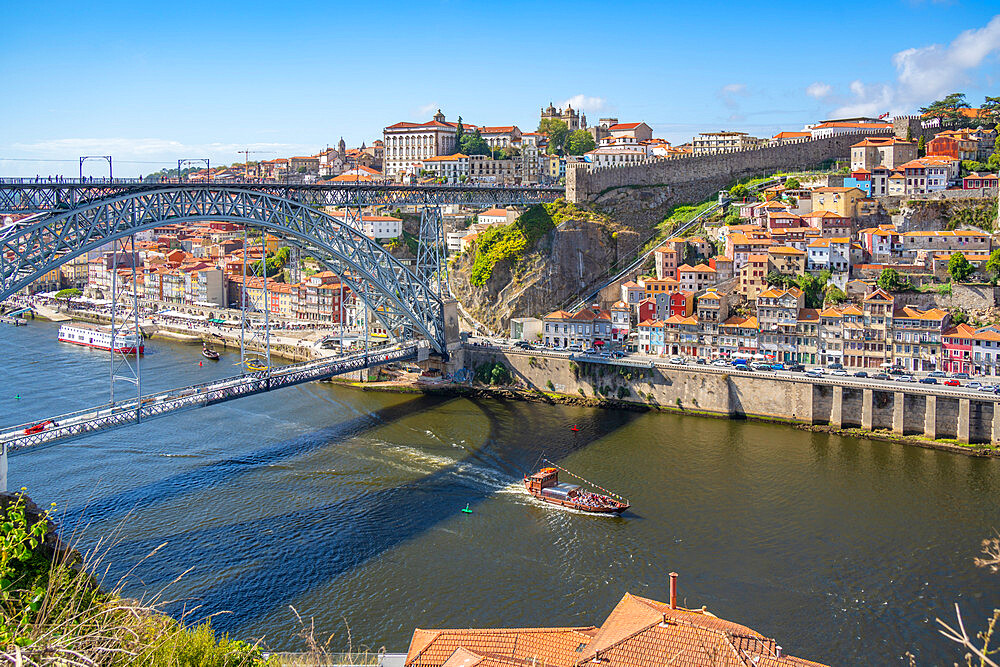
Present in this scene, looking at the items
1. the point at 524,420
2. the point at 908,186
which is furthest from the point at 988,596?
the point at 908,186

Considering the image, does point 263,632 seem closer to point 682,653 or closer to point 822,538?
point 682,653

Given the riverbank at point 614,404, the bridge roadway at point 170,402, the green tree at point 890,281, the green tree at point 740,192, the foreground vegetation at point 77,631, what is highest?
the green tree at point 740,192

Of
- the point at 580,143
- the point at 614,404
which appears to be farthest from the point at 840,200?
the point at 580,143

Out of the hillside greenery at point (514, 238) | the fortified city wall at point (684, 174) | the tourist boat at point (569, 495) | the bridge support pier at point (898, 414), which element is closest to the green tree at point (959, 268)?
the bridge support pier at point (898, 414)

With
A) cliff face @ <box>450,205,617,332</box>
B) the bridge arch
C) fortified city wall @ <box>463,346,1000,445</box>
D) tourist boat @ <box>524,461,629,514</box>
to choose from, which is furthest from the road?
tourist boat @ <box>524,461,629,514</box>

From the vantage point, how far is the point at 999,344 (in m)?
25.1

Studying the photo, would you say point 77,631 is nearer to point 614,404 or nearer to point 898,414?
point 898,414

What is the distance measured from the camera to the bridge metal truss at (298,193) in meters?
18.9

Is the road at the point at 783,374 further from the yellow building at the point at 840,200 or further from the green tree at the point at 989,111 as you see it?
the green tree at the point at 989,111

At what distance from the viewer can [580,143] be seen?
5306cm

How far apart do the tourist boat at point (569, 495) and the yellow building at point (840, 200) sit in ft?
67.6

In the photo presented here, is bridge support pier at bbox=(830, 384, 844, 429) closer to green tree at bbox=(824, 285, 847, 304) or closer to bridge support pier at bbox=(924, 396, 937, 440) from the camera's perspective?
bridge support pier at bbox=(924, 396, 937, 440)

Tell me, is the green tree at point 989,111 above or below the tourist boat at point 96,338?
above

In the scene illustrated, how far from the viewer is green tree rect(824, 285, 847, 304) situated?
96.7 ft
